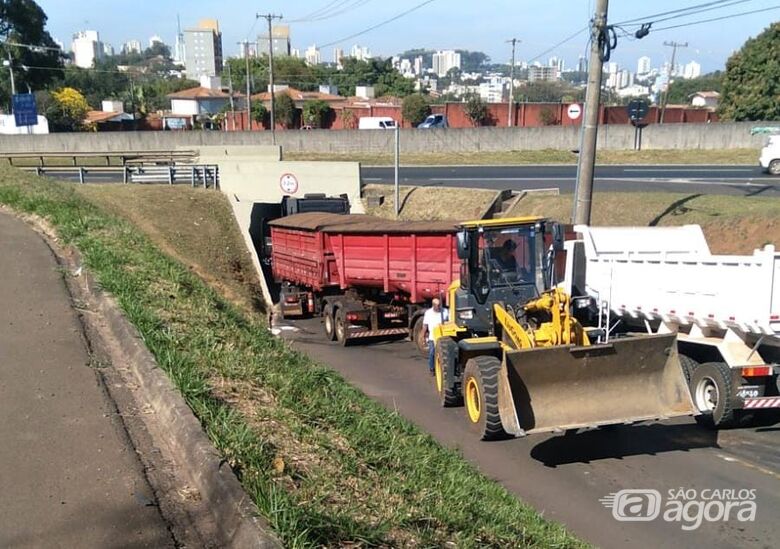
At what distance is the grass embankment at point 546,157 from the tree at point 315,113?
19.5m

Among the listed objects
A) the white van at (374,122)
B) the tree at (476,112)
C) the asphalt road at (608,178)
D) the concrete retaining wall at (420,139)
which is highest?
the tree at (476,112)

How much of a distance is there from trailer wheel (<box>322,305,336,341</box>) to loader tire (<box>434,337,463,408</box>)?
6.47 meters

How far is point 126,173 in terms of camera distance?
110ft

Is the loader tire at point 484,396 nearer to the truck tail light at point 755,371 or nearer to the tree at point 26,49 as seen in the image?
the truck tail light at point 755,371

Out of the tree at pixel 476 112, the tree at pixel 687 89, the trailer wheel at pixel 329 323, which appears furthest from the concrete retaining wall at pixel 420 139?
the tree at pixel 687 89

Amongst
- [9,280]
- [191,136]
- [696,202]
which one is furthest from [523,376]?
[191,136]

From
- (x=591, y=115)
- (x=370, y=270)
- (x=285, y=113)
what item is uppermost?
(x=285, y=113)

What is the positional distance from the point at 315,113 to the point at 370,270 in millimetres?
55244

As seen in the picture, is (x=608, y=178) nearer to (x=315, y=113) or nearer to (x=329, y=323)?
(x=329, y=323)

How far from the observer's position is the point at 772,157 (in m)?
33.0

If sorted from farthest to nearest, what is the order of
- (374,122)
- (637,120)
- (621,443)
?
(374,122) → (637,120) → (621,443)

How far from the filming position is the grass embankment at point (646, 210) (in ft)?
62.4

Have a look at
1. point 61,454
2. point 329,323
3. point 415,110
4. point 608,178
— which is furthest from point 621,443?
point 415,110
